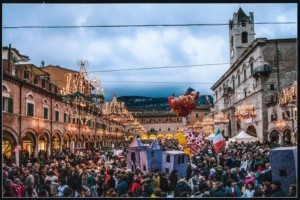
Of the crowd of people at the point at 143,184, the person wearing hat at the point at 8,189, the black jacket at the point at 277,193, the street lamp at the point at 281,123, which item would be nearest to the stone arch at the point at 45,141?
the crowd of people at the point at 143,184

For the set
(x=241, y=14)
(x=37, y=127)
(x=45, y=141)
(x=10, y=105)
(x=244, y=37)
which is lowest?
(x=45, y=141)

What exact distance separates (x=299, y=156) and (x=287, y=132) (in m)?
32.3

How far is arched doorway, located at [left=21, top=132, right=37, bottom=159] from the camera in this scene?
2355 cm

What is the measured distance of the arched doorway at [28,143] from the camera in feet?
77.3

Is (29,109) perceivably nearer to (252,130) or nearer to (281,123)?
(281,123)

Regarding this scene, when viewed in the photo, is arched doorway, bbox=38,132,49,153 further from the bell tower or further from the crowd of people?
the bell tower

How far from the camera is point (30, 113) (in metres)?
23.4

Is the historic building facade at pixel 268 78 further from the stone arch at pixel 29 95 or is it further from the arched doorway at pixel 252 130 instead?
the stone arch at pixel 29 95

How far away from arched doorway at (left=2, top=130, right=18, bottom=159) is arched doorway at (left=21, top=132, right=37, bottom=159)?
116cm

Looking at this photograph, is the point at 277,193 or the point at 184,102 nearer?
the point at 277,193

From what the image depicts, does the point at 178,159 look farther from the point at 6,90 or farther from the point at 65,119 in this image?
the point at 65,119

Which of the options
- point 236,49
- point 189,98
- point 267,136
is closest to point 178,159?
point 189,98

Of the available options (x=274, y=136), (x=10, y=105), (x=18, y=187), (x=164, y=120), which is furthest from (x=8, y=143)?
(x=164, y=120)

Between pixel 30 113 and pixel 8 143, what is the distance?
2598 millimetres
